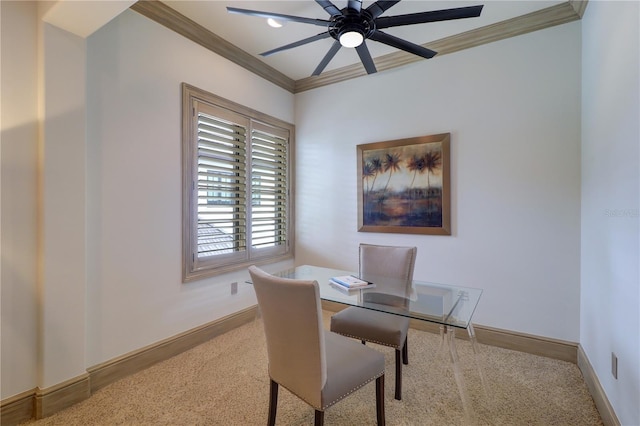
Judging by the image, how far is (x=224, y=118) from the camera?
304 cm

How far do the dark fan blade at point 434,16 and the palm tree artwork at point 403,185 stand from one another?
1.42m

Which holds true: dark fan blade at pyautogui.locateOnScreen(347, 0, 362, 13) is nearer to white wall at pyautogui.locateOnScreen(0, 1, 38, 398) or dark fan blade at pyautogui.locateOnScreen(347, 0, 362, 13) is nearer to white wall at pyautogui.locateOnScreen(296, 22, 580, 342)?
white wall at pyautogui.locateOnScreen(296, 22, 580, 342)

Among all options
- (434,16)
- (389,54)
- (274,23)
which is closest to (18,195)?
(274,23)

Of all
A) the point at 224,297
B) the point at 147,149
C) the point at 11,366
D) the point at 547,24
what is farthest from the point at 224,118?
the point at 547,24

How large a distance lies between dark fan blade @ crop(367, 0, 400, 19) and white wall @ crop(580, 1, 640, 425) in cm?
119

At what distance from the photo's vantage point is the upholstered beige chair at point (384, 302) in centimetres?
195

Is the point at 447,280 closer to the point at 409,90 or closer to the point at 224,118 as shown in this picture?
the point at 409,90

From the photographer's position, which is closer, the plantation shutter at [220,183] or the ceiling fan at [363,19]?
the ceiling fan at [363,19]

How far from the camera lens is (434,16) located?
→ 1763mm

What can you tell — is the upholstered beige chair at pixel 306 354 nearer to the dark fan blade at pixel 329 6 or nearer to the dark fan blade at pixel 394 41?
the dark fan blade at pixel 329 6

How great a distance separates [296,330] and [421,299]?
931mm

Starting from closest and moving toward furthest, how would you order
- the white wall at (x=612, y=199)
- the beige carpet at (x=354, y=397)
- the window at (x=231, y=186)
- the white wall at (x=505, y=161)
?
the white wall at (x=612, y=199) < the beige carpet at (x=354, y=397) < the white wall at (x=505, y=161) < the window at (x=231, y=186)

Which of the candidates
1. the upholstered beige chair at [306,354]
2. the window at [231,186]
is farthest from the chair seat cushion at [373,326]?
the window at [231,186]

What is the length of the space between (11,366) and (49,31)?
205cm
